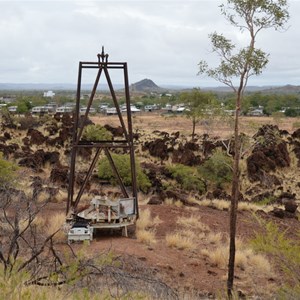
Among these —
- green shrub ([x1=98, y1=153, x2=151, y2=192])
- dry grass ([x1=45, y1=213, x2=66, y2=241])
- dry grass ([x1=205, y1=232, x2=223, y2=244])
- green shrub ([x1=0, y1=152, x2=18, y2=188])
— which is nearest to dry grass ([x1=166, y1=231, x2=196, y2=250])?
dry grass ([x1=205, y1=232, x2=223, y2=244])

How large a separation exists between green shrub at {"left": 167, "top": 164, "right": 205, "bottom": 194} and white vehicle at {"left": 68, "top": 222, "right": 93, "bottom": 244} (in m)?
13.3

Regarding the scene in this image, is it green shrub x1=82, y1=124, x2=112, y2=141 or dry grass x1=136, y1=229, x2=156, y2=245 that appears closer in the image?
dry grass x1=136, y1=229, x2=156, y2=245

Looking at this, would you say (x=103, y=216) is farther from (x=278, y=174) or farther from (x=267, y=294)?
(x=278, y=174)

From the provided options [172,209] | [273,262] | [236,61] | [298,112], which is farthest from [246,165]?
[298,112]

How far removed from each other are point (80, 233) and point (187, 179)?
13741 mm

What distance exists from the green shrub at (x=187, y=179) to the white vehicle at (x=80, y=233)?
13.3 meters

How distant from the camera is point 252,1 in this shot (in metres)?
9.52

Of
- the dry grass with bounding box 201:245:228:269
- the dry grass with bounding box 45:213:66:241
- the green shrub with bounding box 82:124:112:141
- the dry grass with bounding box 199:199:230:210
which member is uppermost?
the dry grass with bounding box 45:213:66:241

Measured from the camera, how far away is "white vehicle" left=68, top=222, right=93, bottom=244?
1094 centimetres

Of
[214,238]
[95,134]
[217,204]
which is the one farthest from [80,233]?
[95,134]

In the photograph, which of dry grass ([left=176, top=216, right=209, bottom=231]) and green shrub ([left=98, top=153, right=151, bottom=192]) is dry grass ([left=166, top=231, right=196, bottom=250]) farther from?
green shrub ([left=98, top=153, right=151, bottom=192])

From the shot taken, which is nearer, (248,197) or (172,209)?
(172,209)

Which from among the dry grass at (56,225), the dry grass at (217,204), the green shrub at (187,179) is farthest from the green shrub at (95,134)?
the dry grass at (56,225)

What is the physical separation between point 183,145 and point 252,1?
82.8ft
